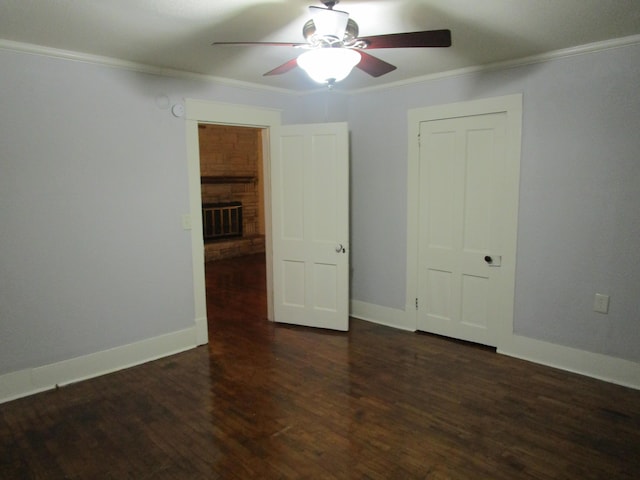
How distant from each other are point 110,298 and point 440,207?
2866 mm

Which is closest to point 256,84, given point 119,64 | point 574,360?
point 119,64

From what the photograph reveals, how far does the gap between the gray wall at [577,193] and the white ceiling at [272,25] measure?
0.85 ft

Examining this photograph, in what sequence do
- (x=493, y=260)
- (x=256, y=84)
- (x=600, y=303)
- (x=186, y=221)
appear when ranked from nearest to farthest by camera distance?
(x=600, y=303)
(x=493, y=260)
(x=186, y=221)
(x=256, y=84)

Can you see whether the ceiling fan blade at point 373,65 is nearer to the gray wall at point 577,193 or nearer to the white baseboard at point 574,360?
the gray wall at point 577,193

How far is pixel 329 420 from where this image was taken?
2586 millimetres

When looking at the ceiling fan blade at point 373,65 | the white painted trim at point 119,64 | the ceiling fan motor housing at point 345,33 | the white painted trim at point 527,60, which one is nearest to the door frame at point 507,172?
the white painted trim at point 527,60

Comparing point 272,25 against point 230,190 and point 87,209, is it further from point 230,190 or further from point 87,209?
point 230,190

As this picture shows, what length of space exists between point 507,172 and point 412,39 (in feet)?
5.82

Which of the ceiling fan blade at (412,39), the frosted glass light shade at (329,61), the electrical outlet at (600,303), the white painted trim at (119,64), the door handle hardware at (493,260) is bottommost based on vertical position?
the electrical outlet at (600,303)

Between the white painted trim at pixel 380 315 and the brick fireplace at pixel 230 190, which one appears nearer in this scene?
the white painted trim at pixel 380 315

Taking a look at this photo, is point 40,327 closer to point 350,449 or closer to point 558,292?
point 350,449

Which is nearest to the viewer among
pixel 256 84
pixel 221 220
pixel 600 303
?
pixel 600 303

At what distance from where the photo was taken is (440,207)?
3.80 m

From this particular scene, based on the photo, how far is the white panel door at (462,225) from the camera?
3.48 m
